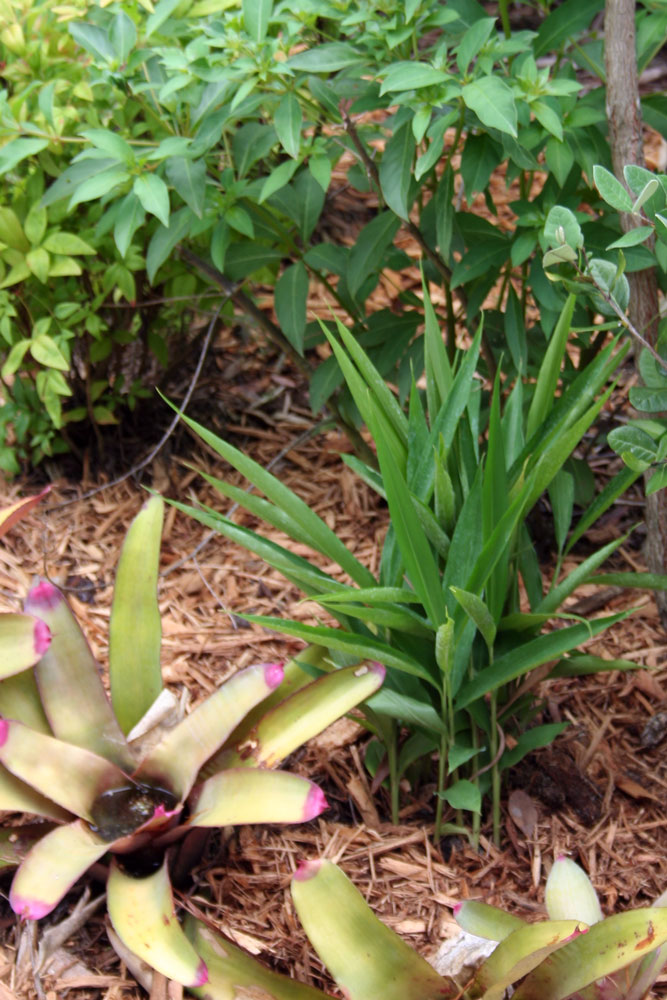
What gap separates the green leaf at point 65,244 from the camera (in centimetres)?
196

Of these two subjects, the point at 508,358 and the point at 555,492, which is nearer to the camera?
the point at 555,492

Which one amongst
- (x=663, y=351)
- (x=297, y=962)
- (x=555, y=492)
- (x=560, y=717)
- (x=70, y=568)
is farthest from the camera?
(x=70, y=568)

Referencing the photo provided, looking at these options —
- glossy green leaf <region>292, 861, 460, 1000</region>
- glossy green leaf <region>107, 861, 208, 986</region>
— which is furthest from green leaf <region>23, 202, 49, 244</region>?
glossy green leaf <region>292, 861, 460, 1000</region>

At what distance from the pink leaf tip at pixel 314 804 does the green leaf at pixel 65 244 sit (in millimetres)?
1147

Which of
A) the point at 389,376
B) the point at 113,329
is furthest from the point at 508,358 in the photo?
the point at 113,329

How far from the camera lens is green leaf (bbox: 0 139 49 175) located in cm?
175

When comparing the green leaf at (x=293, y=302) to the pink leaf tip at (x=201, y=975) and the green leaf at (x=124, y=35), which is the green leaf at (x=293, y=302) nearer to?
the green leaf at (x=124, y=35)

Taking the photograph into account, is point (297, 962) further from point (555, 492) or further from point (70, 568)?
point (70, 568)

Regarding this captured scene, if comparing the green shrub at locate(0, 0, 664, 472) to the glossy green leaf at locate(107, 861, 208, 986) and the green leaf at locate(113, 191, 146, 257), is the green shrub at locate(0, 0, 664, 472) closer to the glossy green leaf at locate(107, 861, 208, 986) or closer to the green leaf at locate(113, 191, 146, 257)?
the green leaf at locate(113, 191, 146, 257)

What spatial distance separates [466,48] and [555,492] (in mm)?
758

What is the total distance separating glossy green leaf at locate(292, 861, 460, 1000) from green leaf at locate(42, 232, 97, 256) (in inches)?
49.8

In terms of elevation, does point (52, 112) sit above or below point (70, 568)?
above

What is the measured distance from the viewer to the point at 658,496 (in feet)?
6.05

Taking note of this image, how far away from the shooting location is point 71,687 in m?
1.64
